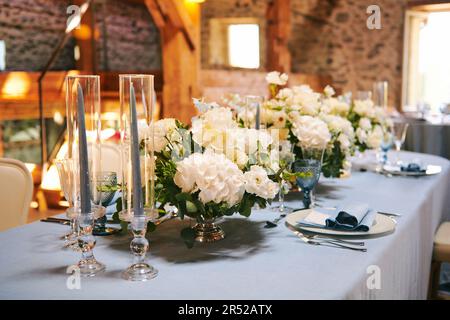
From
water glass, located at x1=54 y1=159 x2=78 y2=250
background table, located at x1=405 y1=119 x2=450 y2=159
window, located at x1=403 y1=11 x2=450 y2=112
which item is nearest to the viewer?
water glass, located at x1=54 y1=159 x2=78 y2=250

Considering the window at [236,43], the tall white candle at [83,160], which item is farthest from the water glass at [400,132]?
the window at [236,43]

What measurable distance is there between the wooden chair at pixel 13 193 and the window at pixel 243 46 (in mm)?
7458

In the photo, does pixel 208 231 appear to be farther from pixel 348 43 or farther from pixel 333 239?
pixel 348 43

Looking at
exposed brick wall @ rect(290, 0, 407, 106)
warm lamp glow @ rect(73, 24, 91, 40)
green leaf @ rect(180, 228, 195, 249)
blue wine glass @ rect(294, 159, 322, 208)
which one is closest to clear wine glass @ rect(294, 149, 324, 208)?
blue wine glass @ rect(294, 159, 322, 208)

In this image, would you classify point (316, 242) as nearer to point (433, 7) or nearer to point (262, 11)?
point (433, 7)

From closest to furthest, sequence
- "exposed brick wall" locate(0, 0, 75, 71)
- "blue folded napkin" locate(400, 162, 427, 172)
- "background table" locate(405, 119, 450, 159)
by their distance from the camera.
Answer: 1. "blue folded napkin" locate(400, 162, 427, 172)
2. "background table" locate(405, 119, 450, 159)
3. "exposed brick wall" locate(0, 0, 75, 71)

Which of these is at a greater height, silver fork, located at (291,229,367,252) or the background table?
silver fork, located at (291,229,367,252)

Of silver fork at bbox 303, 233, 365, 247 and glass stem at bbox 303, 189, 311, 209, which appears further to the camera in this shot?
glass stem at bbox 303, 189, 311, 209

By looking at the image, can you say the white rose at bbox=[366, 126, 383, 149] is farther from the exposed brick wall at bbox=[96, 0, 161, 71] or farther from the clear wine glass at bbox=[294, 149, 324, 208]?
the exposed brick wall at bbox=[96, 0, 161, 71]

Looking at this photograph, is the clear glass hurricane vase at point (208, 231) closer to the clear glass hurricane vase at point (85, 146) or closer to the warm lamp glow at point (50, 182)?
the clear glass hurricane vase at point (85, 146)

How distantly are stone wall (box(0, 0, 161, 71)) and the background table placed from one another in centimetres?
417

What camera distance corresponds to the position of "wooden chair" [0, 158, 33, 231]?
1.95m

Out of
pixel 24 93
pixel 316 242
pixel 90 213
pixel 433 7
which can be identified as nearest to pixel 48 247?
pixel 90 213
